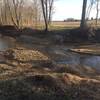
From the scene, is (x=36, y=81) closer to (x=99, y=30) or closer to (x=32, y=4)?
(x=99, y=30)

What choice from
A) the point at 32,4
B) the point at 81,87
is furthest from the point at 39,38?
the point at 32,4

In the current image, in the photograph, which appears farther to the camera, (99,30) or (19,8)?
(19,8)

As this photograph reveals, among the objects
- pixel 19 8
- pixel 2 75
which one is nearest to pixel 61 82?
pixel 2 75

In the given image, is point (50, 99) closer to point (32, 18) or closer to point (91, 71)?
point (91, 71)

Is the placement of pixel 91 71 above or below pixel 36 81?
below

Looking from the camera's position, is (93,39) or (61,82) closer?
(61,82)

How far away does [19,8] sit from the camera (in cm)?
5078

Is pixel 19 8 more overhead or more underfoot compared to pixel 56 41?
more overhead

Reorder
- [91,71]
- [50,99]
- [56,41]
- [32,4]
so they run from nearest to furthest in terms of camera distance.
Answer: [50,99] < [91,71] < [56,41] < [32,4]

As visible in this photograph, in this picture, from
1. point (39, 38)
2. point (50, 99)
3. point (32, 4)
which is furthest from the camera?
point (32, 4)

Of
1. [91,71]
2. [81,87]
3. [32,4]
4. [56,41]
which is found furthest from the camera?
[32,4]

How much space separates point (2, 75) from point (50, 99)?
3.81 meters

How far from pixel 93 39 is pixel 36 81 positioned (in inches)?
973

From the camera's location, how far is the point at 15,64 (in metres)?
15.4
